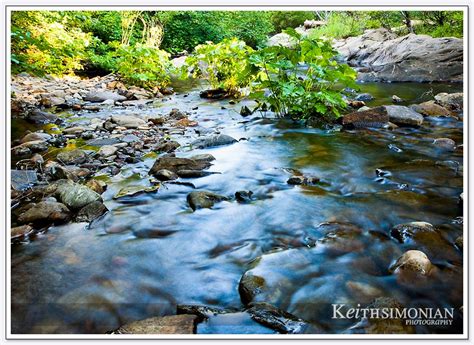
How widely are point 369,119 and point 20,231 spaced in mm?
4360

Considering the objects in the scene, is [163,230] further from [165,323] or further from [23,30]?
[23,30]

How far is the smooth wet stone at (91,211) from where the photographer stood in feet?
7.66

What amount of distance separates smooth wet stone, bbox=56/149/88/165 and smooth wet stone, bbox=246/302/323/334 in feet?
8.92

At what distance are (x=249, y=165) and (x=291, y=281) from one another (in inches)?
74.8

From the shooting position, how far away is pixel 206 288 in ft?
5.66

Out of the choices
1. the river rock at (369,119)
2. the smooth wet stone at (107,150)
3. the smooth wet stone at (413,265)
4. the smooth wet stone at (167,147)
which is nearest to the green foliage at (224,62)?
the river rock at (369,119)

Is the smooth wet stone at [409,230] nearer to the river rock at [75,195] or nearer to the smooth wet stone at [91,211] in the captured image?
the smooth wet stone at [91,211]

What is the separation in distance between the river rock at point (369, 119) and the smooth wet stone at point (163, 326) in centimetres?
405

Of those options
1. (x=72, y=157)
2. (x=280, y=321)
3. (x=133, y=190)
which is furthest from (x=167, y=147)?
(x=280, y=321)

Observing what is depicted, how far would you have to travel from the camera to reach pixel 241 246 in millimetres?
2127

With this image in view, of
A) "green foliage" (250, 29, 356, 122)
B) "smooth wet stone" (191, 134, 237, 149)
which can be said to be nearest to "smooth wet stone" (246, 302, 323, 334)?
"smooth wet stone" (191, 134, 237, 149)

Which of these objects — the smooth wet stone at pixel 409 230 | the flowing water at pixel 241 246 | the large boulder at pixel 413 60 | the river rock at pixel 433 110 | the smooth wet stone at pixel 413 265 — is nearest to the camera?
the flowing water at pixel 241 246

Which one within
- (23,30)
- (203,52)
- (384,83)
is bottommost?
(384,83)
